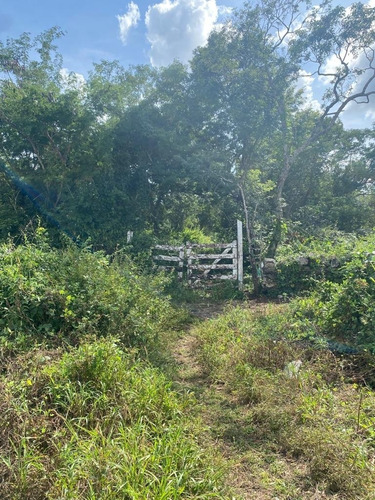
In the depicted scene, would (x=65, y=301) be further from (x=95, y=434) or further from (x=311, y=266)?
(x=311, y=266)

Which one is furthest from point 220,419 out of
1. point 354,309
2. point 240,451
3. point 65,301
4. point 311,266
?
point 311,266

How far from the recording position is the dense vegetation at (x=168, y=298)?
2.16 meters

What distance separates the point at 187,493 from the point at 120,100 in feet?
38.5

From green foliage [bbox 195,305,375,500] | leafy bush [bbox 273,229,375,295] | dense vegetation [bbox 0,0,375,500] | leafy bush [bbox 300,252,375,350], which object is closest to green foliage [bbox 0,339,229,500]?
dense vegetation [bbox 0,0,375,500]

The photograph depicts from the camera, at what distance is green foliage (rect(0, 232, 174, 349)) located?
3381 millimetres

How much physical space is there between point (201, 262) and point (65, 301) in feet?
19.3

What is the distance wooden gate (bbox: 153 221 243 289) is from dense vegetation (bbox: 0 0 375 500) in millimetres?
562

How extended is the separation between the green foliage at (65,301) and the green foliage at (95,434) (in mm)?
501

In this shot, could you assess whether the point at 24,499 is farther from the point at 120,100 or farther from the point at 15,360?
the point at 120,100

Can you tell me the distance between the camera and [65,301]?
364 cm

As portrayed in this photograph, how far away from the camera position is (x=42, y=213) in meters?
10.5

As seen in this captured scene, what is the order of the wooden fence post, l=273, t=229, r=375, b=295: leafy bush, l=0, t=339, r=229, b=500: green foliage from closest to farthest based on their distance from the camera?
l=0, t=339, r=229, b=500: green foliage
l=273, t=229, r=375, b=295: leafy bush
the wooden fence post

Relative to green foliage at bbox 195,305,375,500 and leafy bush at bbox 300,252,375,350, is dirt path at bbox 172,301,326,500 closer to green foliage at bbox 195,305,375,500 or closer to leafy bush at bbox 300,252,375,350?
green foliage at bbox 195,305,375,500

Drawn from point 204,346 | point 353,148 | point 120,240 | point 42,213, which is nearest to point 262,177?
point 353,148
